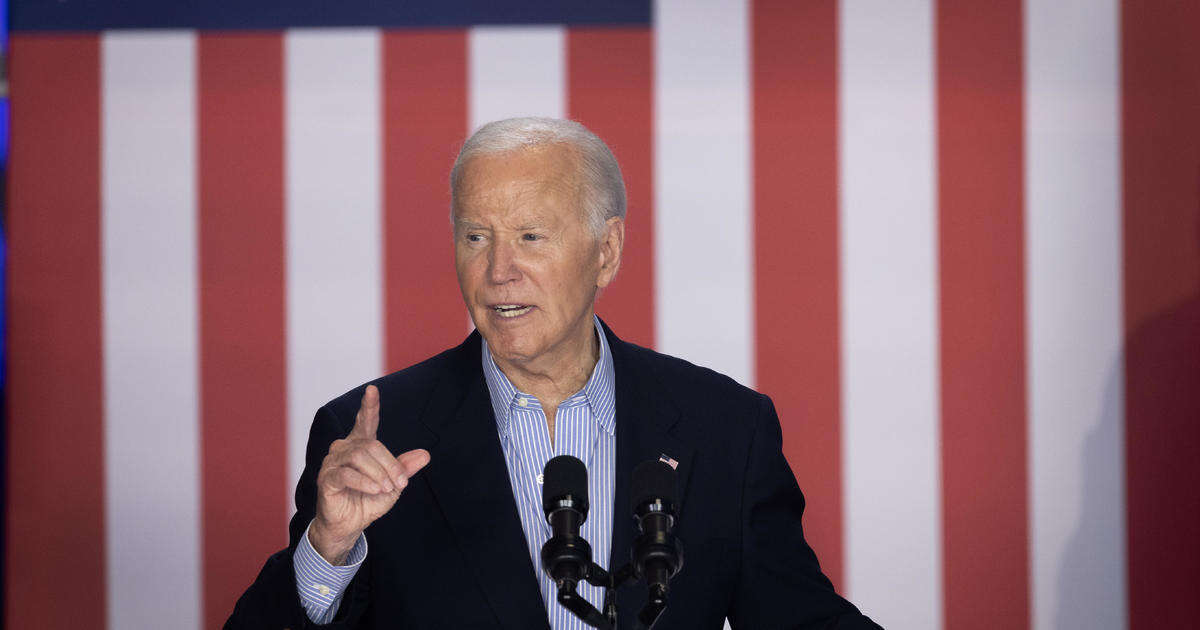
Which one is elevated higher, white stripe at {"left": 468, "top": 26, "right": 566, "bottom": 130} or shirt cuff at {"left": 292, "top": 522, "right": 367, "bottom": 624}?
white stripe at {"left": 468, "top": 26, "right": 566, "bottom": 130}

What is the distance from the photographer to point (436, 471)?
145 centimetres

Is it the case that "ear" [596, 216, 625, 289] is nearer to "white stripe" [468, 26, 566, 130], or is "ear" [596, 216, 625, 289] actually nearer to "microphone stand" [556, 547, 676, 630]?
"microphone stand" [556, 547, 676, 630]

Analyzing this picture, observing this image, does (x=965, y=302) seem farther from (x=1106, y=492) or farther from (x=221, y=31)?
(x=221, y=31)

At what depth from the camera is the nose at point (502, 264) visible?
4.68 feet

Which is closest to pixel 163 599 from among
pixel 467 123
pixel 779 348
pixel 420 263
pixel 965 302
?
pixel 420 263

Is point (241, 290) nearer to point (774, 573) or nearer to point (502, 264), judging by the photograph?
point (502, 264)

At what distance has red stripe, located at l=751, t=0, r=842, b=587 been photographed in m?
2.42

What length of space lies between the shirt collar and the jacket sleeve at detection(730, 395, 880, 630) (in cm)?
22

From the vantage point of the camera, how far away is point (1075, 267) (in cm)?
242

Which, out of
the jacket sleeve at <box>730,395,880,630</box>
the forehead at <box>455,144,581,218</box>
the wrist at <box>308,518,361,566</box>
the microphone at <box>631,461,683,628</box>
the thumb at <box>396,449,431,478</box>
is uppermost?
the forehead at <box>455,144,581,218</box>

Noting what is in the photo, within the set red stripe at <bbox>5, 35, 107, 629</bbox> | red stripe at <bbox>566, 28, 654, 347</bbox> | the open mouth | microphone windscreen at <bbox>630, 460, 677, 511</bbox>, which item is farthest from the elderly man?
red stripe at <bbox>5, 35, 107, 629</bbox>

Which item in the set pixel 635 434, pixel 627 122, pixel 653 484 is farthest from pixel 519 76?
pixel 653 484

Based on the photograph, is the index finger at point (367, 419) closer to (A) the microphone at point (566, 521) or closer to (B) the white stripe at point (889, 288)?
(A) the microphone at point (566, 521)

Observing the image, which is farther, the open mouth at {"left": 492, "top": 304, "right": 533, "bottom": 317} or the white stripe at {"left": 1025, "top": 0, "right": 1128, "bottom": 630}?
the white stripe at {"left": 1025, "top": 0, "right": 1128, "bottom": 630}
